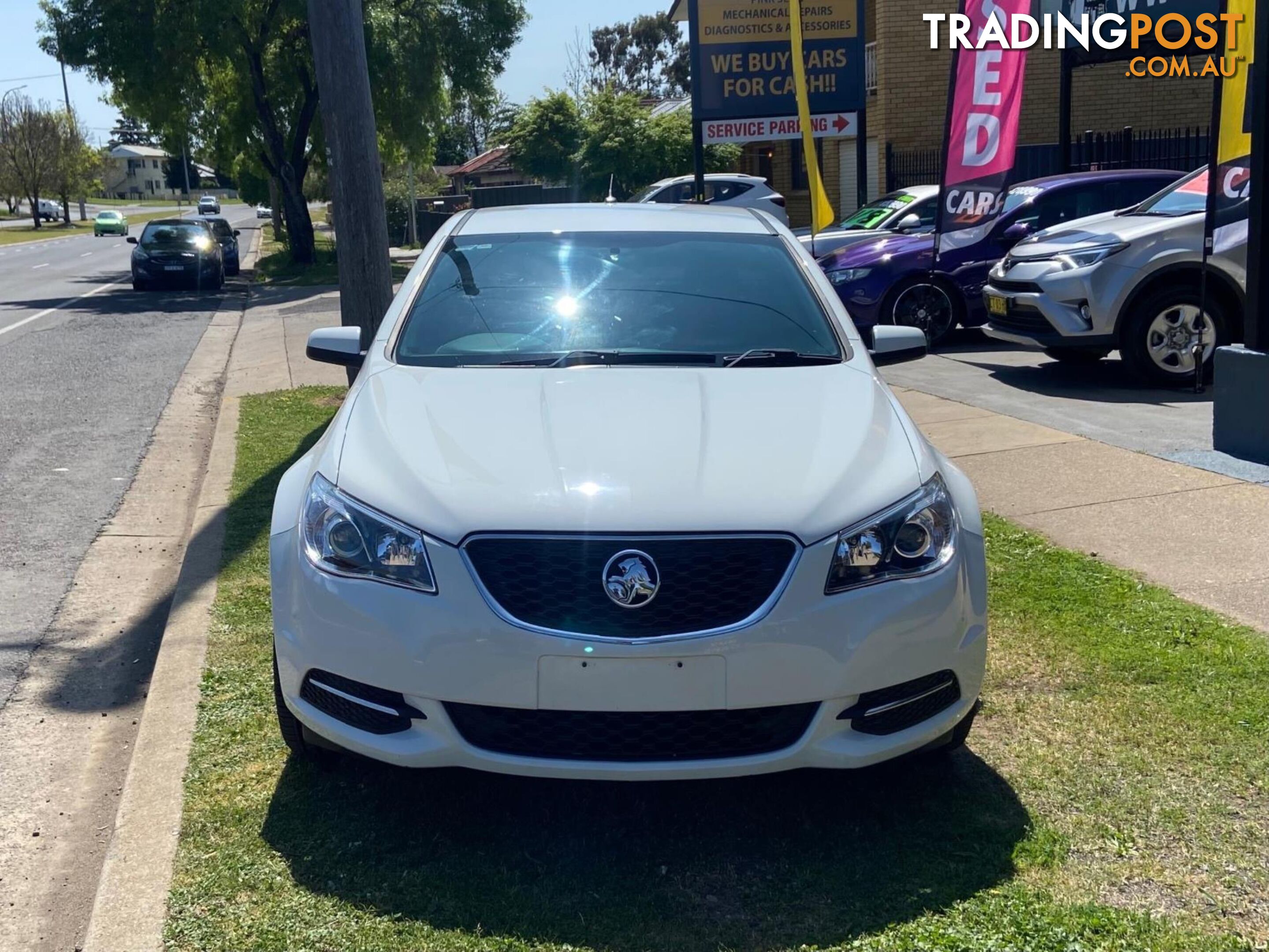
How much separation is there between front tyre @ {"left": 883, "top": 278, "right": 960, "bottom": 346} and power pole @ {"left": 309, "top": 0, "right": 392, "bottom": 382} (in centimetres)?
504

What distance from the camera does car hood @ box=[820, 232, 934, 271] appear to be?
1199 centimetres

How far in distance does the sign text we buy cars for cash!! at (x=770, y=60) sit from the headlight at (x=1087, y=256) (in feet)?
17.6

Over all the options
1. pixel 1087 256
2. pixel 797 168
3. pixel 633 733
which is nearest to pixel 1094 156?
pixel 797 168

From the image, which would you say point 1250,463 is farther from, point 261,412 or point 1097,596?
point 261,412

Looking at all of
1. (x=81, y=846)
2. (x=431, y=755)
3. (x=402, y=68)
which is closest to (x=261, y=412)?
(x=81, y=846)

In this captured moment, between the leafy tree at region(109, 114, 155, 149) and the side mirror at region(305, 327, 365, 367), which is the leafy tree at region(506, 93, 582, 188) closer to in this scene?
the side mirror at region(305, 327, 365, 367)

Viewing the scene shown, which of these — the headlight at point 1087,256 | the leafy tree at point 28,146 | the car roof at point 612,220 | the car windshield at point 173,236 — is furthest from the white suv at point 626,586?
the leafy tree at point 28,146

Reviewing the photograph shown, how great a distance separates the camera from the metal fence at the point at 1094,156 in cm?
1905

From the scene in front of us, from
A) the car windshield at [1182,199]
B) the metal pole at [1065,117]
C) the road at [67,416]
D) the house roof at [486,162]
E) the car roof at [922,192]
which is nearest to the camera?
the road at [67,416]

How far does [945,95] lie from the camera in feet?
76.3

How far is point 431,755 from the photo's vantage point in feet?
10.5

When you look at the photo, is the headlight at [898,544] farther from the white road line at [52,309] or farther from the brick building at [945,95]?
the brick building at [945,95]

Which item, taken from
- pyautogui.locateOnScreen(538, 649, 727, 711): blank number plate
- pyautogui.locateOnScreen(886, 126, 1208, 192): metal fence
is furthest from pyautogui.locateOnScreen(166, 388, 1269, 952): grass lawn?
pyautogui.locateOnScreen(886, 126, 1208, 192): metal fence

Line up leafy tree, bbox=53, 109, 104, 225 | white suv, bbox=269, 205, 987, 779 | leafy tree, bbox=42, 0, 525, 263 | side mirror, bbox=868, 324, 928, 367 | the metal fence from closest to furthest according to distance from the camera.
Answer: white suv, bbox=269, 205, 987, 779, side mirror, bbox=868, 324, 928, 367, the metal fence, leafy tree, bbox=42, 0, 525, 263, leafy tree, bbox=53, 109, 104, 225
